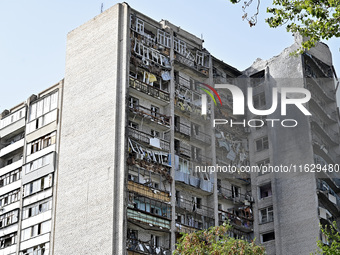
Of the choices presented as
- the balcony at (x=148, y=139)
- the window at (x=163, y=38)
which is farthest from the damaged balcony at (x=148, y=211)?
the window at (x=163, y=38)

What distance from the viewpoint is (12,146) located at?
175 ft

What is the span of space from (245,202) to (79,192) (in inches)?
522

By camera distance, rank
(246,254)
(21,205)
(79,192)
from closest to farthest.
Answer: (246,254)
(79,192)
(21,205)

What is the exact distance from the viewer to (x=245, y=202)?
51.3 m

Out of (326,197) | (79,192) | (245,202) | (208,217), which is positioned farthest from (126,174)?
(326,197)

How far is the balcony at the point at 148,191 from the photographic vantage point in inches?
1715

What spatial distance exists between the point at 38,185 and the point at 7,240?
490 centimetres

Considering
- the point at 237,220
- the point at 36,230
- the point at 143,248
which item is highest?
the point at 237,220

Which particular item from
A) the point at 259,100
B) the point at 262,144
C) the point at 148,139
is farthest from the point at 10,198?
the point at 259,100

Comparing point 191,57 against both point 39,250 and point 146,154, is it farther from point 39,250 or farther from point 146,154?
point 39,250

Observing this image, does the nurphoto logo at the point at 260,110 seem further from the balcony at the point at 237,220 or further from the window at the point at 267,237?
the window at the point at 267,237

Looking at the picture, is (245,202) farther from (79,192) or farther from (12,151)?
(12,151)

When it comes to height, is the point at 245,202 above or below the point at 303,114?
below

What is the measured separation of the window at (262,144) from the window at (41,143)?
636 inches
